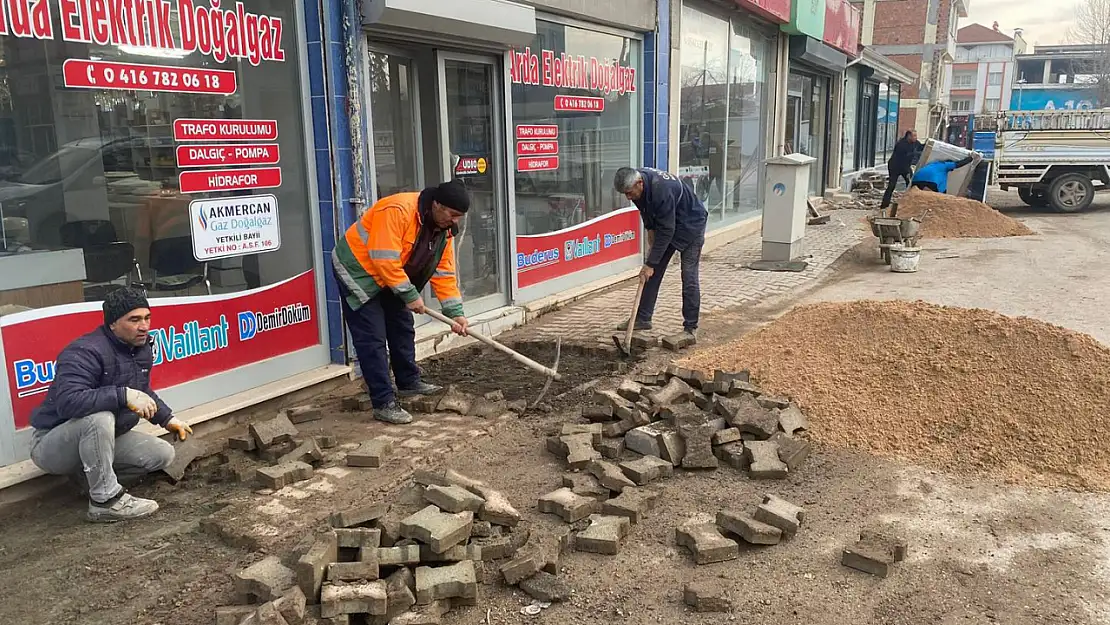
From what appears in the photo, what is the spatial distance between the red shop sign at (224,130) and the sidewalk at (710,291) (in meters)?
3.05

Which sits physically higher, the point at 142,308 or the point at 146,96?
the point at 146,96

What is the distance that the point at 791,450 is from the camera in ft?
14.5

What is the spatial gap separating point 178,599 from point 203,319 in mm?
2135

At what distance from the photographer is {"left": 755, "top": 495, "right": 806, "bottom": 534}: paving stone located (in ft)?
11.8

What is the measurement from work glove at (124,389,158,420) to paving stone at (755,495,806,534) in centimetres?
291

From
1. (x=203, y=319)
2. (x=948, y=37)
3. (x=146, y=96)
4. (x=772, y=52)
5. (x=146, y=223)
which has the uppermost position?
(x=948, y=37)

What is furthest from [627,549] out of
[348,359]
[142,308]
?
[348,359]

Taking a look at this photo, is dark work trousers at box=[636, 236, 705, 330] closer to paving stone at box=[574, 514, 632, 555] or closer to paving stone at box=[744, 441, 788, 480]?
paving stone at box=[744, 441, 788, 480]

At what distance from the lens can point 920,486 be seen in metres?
4.18

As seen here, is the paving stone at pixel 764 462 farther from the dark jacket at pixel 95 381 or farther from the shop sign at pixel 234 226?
the shop sign at pixel 234 226

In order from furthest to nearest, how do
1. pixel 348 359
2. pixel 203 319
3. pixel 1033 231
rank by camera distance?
pixel 1033 231 → pixel 348 359 → pixel 203 319

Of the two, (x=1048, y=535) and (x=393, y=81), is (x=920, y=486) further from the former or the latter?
(x=393, y=81)

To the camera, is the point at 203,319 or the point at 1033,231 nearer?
Result: the point at 203,319

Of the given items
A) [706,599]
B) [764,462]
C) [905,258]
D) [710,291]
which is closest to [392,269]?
[764,462]
